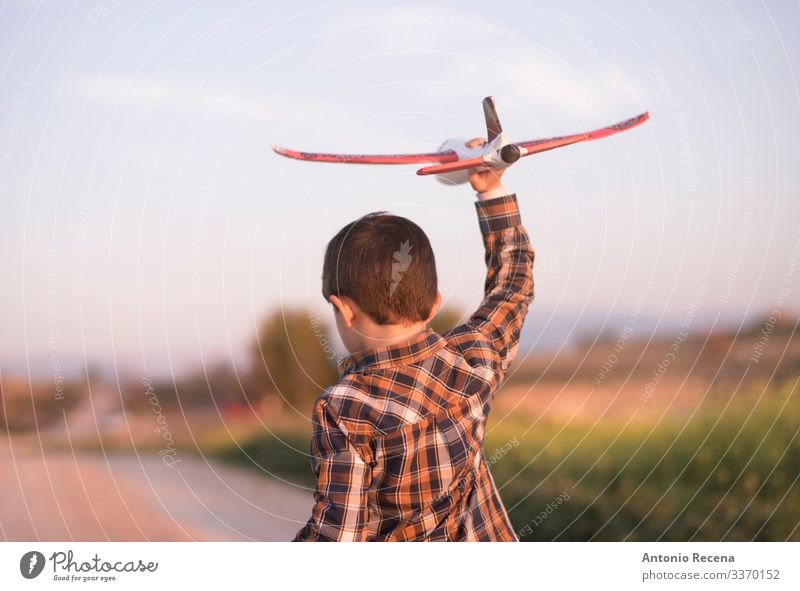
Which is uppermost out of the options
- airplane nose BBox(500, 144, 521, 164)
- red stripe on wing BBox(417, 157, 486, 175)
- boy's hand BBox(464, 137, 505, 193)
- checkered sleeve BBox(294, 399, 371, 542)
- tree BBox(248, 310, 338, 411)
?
airplane nose BBox(500, 144, 521, 164)

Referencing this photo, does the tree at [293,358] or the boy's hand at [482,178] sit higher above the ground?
the boy's hand at [482,178]

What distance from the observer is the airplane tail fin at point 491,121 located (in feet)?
6.47

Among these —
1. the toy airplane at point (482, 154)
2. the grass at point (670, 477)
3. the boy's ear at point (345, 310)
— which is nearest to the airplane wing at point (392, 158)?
the toy airplane at point (482, 154)

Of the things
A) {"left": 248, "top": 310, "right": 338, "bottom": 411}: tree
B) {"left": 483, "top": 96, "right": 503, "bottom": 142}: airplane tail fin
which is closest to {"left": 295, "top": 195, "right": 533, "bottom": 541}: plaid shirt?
{"left": 483, "top": 96, "right": 503, "bottom": 142}: airplane tail fin

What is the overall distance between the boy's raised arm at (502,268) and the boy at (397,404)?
0.02 m

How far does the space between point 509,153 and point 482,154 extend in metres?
0.06

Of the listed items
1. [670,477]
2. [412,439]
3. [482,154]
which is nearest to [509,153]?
[482,154]

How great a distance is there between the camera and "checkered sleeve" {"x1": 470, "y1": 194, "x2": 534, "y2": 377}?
5.85ft

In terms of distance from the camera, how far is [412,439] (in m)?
1.59

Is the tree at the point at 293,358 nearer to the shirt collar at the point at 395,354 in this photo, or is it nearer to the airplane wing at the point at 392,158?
the airplane wing at the point at 392,158

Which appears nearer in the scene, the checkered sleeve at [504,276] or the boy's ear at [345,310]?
the boy's ear at [345,310]

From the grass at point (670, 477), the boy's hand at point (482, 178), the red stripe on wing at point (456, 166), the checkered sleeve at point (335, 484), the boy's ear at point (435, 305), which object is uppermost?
the red stripe on wing at point (456, 166)

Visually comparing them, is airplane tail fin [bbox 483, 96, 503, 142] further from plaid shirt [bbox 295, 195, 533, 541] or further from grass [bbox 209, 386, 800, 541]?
grass [bbox 209, 386, 800, 541]

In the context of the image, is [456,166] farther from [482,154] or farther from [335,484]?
→ [335,484]
